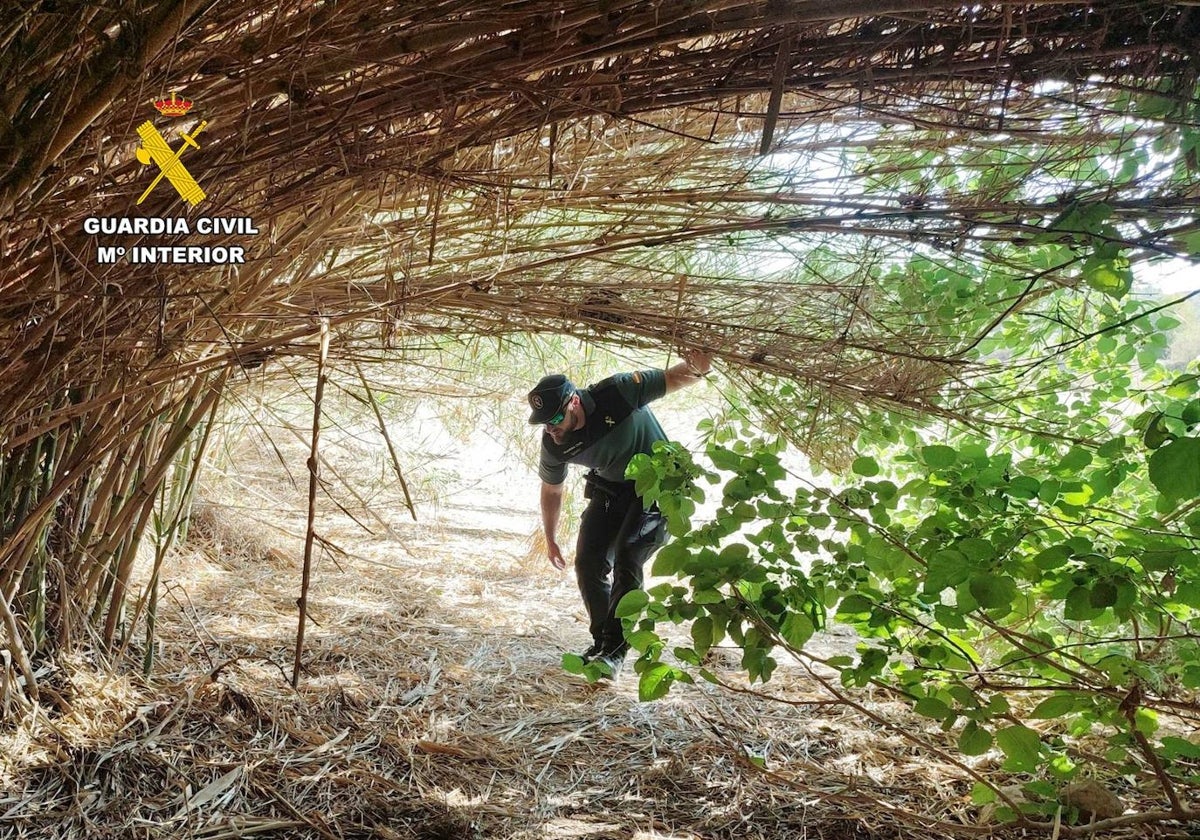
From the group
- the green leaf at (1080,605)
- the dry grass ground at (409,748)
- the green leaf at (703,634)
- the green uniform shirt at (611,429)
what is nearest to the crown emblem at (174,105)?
the dry grass ground at (409,748)

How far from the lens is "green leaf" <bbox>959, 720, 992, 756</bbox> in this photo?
1.01 metres

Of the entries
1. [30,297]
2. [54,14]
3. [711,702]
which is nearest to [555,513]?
[711,702]

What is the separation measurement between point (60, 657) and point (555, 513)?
157cm

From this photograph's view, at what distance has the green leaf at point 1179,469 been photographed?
755mm

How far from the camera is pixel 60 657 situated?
162 cm

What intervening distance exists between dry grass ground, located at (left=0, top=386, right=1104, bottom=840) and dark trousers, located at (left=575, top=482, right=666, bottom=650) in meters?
0.23

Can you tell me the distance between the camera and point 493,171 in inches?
49.6

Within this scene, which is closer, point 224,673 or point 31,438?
point 31,438

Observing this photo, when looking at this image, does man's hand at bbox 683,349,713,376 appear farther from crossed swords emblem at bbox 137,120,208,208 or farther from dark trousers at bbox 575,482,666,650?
crossed swords emblem at bbox 137,120,208,208

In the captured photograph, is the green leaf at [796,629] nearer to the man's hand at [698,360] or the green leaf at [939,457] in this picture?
the green leaf at [939,457]

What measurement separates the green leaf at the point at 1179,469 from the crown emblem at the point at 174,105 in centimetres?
141

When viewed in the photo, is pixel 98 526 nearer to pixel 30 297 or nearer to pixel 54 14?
pixel 30 297

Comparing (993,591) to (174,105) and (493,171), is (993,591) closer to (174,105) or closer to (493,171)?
(493,171)

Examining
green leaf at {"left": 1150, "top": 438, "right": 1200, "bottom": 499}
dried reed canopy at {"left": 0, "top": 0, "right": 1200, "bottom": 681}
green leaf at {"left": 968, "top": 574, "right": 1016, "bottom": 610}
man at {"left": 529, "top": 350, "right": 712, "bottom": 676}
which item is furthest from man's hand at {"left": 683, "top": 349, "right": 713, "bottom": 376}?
green leaf at {"left": 1150, "top": 438, "right": 1200, "bottom": 499}
